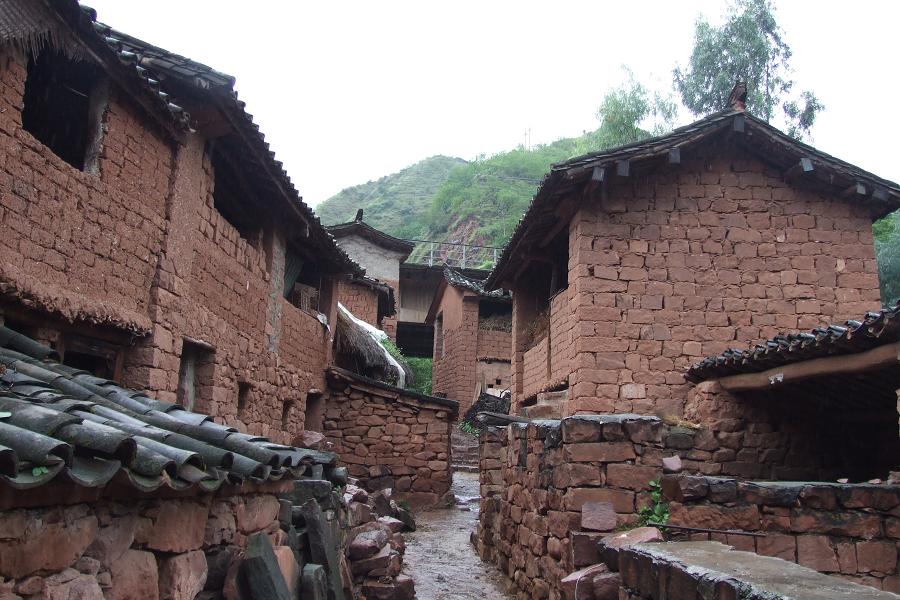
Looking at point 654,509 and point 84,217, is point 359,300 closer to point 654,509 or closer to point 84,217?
point 84,217

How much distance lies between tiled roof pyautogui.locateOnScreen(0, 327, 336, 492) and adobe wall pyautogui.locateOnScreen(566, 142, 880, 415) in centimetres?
569

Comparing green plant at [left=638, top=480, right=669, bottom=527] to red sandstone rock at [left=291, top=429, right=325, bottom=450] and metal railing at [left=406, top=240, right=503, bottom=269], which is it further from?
metal railing at [left=406, top=240, right=503, bottom=269]

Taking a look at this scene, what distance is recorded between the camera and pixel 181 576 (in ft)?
10.00

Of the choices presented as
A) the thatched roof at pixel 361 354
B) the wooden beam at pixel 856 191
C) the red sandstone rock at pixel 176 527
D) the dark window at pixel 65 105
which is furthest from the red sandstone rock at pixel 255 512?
the thatched roof at pixel 361 354

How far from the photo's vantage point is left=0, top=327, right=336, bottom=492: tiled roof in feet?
7.23

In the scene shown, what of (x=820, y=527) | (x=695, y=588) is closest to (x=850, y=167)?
(x=820, y=527)

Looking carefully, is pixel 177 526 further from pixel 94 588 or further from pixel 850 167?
pixel 850 167

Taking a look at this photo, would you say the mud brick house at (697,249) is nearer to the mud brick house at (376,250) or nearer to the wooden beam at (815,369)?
the wooden beam at (815,369)

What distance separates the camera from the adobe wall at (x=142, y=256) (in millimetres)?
5039

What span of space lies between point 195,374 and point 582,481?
15.2 ft

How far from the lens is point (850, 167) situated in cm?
921

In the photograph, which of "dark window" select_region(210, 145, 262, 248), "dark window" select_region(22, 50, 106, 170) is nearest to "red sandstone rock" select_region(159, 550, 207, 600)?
"dark window" select_region(22, 50, 106, 170)

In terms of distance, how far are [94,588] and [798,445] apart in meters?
6.93

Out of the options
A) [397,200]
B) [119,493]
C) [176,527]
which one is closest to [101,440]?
[119,493]
